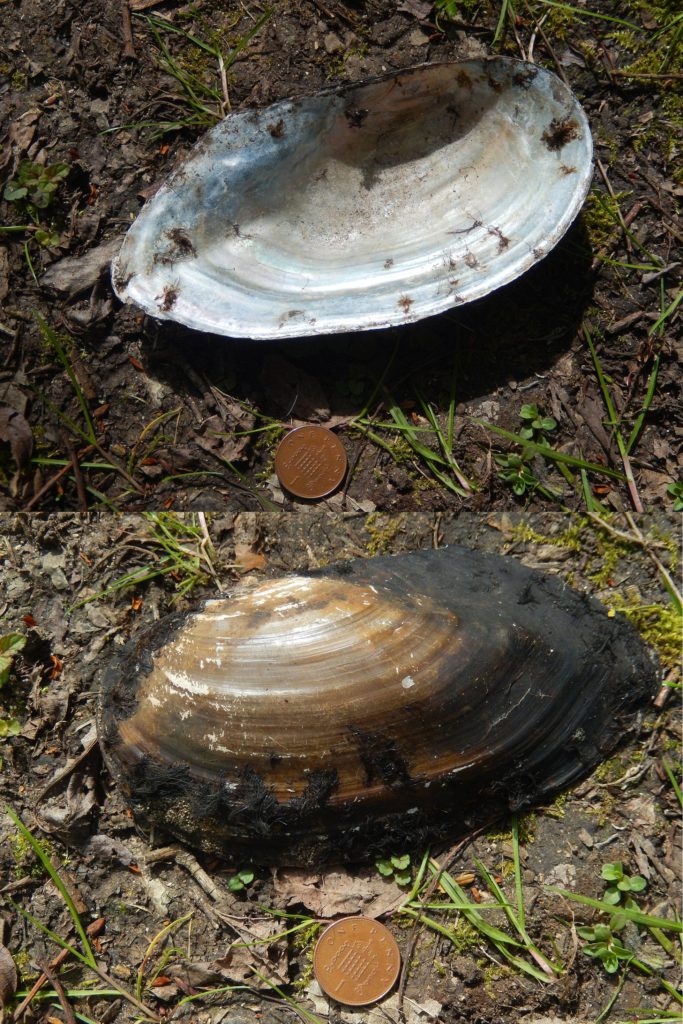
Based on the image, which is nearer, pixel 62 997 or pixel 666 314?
pixel 62 997

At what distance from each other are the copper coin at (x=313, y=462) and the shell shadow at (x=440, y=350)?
0.29 ft

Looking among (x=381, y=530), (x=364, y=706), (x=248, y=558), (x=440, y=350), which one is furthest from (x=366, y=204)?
(x=364, y=706)

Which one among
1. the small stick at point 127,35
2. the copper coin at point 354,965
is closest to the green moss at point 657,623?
the copper coin at point 354,965

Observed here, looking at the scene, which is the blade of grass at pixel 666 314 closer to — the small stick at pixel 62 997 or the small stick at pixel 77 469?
the small stick at pixel 77 469

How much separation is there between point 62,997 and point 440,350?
2250mm

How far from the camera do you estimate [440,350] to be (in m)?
2.39

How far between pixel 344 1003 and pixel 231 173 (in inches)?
97.2

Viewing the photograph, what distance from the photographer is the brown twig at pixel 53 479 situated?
240cm

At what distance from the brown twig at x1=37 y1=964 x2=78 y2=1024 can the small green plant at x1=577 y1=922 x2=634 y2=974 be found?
151cm

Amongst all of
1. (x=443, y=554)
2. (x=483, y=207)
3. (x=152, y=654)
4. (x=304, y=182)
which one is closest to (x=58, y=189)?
(x=304, y=182)

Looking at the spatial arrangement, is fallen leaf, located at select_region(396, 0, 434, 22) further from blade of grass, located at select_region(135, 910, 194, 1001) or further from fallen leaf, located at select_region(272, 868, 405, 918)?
blade of grass, located at select_region(135, 910, 194, 1001)

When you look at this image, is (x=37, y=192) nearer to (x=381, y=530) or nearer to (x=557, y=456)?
(x=381, y=530)

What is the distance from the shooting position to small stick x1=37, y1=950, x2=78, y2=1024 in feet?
7.39

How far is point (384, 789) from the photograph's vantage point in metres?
2.10
